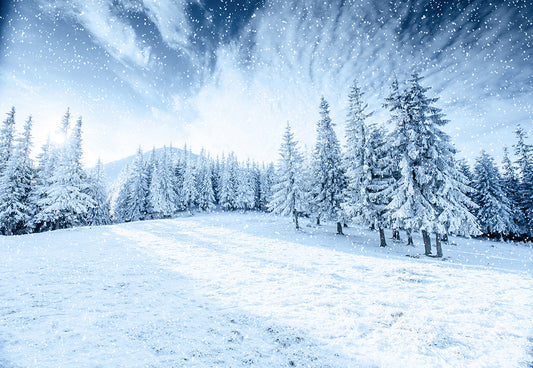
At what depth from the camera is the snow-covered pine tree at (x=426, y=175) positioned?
64.1 feet

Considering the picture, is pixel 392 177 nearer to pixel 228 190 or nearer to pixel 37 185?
pixel 37 185

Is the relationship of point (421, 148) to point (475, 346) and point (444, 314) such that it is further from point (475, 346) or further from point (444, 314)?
point (475, 346)

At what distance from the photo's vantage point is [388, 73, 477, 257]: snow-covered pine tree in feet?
64.1

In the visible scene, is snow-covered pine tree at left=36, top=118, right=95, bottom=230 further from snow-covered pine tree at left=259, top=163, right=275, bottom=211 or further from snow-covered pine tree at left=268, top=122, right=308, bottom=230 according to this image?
snow-covered pine tree at left=259, top=163, right=275, bottom=211

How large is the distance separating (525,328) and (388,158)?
17.8m

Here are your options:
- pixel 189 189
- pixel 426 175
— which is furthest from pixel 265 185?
pixel 426 175

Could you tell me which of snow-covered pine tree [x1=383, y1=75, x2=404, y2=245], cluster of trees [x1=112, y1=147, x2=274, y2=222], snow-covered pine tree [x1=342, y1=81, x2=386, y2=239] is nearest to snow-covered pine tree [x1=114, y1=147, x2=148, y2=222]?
cluster of trees [x1=112, y1=147, x2=274, y2=222]

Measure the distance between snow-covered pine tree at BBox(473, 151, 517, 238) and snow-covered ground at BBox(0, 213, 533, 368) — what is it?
3378 cm

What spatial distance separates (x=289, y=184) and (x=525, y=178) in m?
43.4

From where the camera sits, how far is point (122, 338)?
623 centimetres

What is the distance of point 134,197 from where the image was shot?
56.0m

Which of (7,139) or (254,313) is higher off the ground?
(7,139)

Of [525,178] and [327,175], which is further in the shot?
[525,178]

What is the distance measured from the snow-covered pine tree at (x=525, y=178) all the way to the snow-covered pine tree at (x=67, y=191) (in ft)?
222
